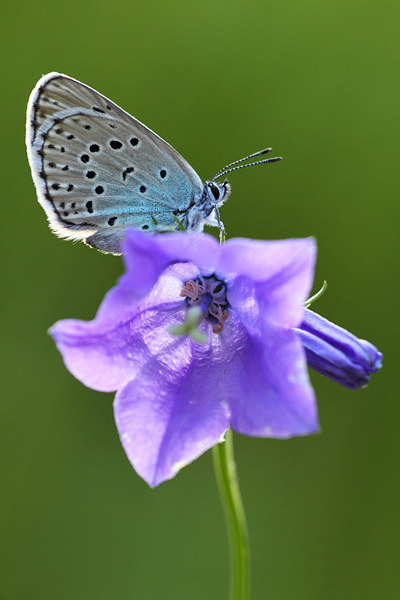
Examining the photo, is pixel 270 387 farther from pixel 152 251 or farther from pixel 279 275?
pixel 152 251

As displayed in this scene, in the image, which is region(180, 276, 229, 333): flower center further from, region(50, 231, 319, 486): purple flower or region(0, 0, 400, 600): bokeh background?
region(0, 0, 400, 600): bokeh background

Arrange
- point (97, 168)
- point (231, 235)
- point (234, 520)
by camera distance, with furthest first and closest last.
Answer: point (231, 235), point (97, 168), point (234, 520)

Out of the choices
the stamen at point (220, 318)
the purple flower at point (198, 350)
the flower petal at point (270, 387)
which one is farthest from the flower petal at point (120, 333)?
the flower petal at point (270, 387)

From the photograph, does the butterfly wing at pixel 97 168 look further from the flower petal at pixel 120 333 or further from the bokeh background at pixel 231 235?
the bokeh background at pixel 231 235

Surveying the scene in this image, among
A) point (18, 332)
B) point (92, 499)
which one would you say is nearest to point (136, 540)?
point (92, 499)

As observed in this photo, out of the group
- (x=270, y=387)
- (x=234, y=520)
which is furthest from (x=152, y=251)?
(x=234, y=520)
